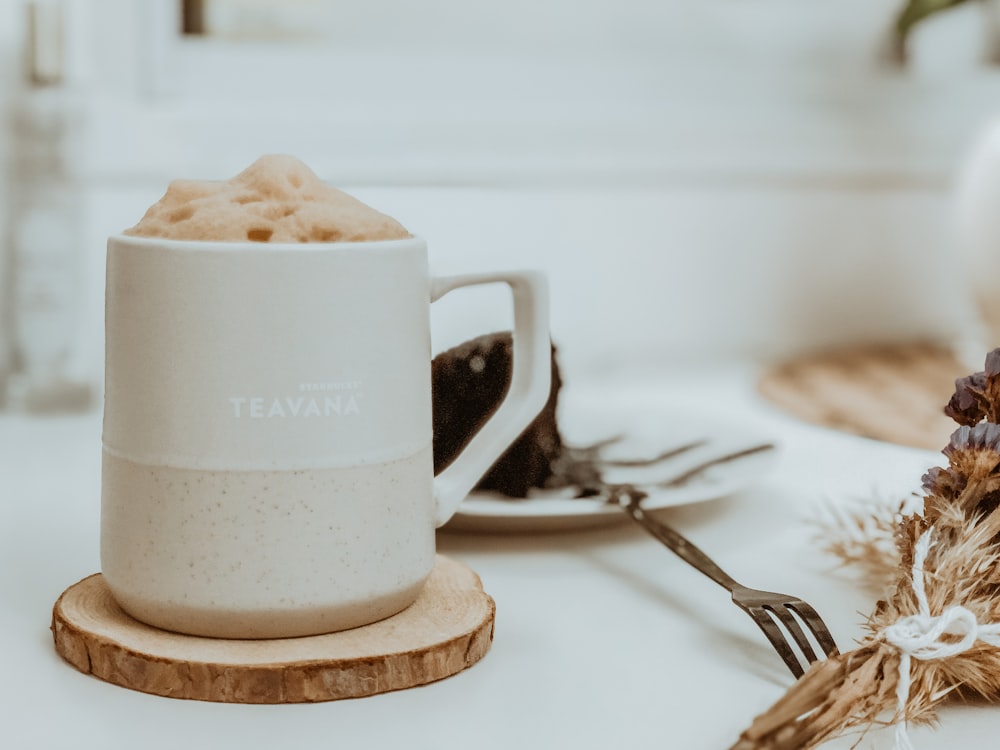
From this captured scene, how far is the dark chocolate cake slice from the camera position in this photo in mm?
489

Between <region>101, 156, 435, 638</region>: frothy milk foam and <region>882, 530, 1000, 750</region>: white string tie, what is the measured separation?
0.16m

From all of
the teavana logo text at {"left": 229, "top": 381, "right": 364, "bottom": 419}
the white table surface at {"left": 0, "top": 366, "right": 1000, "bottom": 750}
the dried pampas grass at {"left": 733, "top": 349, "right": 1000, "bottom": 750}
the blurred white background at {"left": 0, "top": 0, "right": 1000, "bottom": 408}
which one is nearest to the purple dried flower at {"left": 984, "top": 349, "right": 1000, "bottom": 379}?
the dried pampas grass at {"left": 733, "top": 349, "right": 1000, "bottom": 750}

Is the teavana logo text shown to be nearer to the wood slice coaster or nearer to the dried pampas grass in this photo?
the dried pampas grass

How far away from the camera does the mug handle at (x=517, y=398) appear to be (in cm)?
42

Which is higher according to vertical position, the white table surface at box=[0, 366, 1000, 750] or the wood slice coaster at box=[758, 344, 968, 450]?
the white table surface at box=[0, 366, 1000, 750]

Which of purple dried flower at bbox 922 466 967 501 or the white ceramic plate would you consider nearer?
purple dried flower at bbox 922 466 967 501

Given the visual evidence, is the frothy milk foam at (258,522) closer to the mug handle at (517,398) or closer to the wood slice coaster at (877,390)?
the mug handle at (517,398)

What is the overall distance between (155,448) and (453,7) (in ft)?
2.36

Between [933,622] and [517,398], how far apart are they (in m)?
0.18

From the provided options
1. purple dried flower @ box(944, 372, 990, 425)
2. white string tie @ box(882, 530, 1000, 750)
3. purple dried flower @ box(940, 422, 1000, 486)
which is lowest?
white string tie @ box(882, 530, 1000, 750)

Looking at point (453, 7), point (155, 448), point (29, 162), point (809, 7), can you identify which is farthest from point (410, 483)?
point (809, 7)

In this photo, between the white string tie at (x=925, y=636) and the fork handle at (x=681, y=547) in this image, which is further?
the fork handle at (x=681, y=547)

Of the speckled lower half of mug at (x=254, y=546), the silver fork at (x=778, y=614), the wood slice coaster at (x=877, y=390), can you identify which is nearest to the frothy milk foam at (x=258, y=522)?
the speckled lower half of mug at (x=254, y=546)

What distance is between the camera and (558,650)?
1.34 feet
